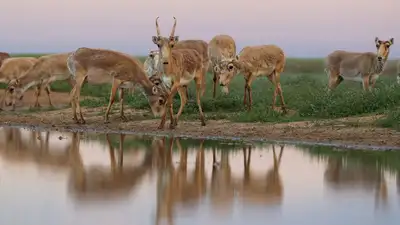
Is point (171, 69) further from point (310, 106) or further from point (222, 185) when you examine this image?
point (222, 185)

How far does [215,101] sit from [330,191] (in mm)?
11149

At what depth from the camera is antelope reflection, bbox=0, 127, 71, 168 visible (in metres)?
15.0

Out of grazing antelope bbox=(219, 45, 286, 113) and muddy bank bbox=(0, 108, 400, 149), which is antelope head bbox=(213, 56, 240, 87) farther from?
muddy bank bbox=(0, 108, 400, 149)

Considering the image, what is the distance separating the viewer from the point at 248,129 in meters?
19.3

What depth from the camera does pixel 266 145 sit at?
1717 centimetres

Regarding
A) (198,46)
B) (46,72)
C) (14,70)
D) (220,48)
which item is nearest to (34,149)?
(46,72)

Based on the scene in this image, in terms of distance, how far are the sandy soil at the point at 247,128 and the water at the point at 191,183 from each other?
3.98ft

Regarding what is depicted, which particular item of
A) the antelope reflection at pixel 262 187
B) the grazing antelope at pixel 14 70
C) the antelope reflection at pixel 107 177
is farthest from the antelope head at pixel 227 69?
the grazing antelope at pixel 14 70

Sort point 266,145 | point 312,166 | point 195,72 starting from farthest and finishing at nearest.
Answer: point 195,72 < point 266,145 < point 312,166

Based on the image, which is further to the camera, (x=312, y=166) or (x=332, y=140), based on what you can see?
(x=332, y=140)

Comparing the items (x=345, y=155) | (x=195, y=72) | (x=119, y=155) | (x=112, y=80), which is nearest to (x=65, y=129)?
(x=112, y=80)

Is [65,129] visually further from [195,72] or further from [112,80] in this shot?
[195,72]

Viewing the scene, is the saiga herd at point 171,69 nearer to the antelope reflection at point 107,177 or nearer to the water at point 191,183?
the water at point 191,183

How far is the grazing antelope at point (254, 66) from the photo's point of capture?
22312 mm
